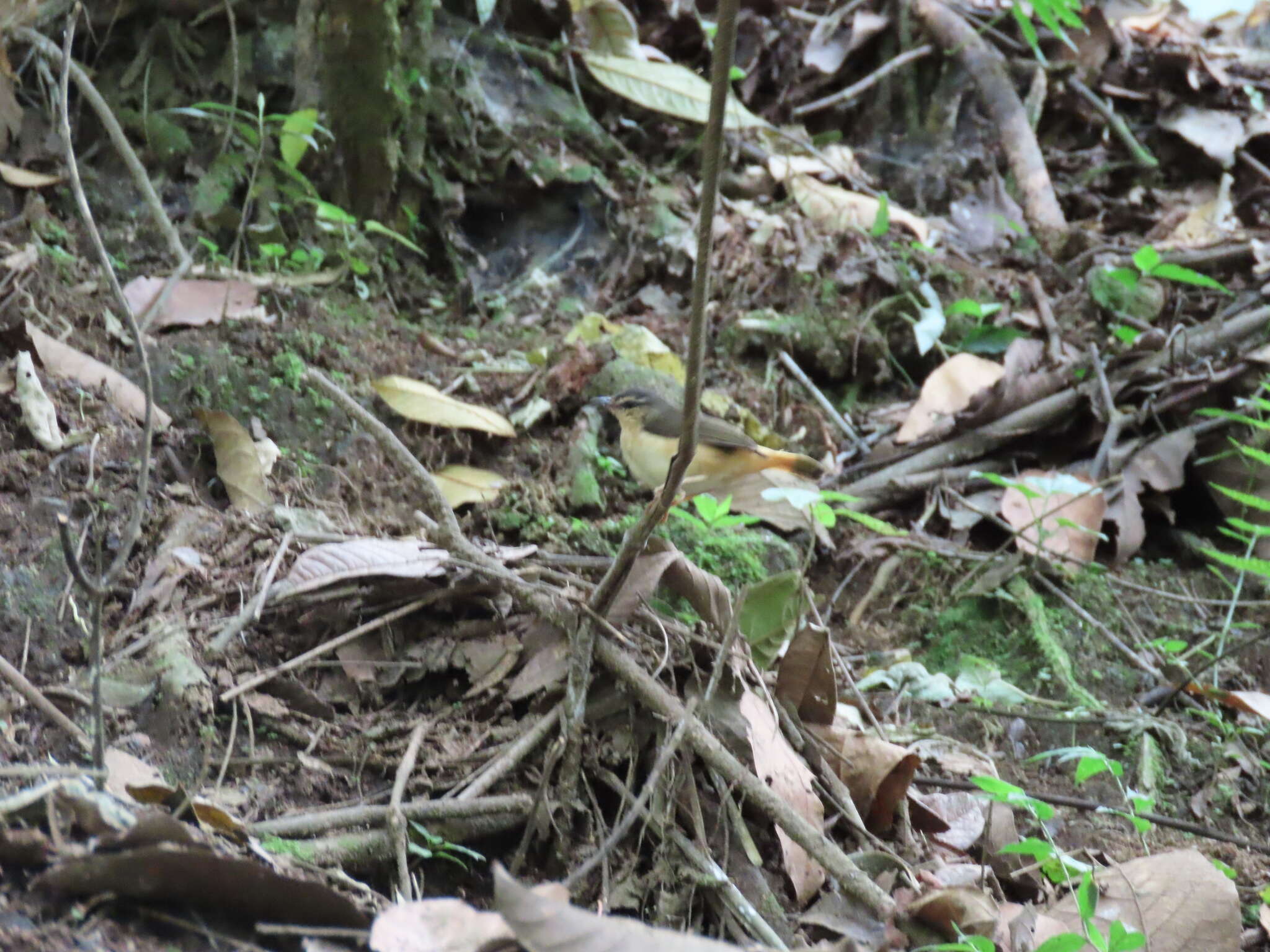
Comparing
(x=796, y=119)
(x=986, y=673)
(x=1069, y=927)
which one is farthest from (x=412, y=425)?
(x=796, y=119)

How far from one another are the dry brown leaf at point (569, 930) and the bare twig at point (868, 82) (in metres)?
6.14

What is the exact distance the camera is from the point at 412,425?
364cm

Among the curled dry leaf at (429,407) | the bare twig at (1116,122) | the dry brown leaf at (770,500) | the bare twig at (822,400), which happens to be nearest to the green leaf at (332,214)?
the curled dry leaf at (429,407)

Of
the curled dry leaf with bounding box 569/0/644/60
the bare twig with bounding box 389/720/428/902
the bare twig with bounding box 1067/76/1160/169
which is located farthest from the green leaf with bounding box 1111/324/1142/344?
the bare twig with bounding box 389/720/428/902

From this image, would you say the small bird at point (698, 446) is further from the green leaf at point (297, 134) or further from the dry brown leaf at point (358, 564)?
the green leaf at point (297, 134)

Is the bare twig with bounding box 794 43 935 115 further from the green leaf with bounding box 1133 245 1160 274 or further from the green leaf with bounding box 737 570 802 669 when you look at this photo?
the green leaf with bounding box 737 570 802 669

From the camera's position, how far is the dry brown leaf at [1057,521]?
3.79 meters

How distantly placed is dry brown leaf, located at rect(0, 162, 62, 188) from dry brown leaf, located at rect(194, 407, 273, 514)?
57.6 inches

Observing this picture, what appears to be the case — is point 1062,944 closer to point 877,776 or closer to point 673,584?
point 877,776

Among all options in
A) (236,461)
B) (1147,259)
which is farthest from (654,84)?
(236,461)

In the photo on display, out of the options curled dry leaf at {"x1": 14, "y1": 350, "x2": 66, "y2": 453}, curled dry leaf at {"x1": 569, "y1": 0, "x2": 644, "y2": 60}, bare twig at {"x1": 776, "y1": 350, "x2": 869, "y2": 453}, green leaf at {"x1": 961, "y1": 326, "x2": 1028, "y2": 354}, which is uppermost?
curled dry leaf at {"x1": 569, "y1": 0, "x2": 644, "y2": 60}

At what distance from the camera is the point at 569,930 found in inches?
50.1

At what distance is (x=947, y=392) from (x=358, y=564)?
124 inches

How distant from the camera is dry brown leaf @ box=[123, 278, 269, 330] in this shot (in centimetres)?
348
